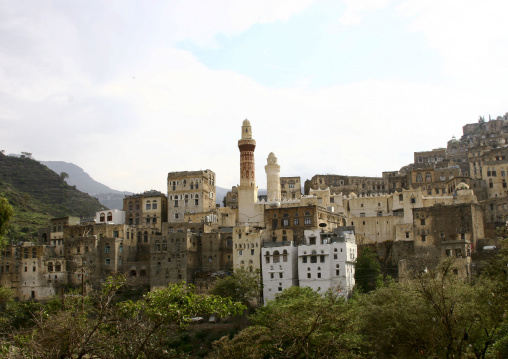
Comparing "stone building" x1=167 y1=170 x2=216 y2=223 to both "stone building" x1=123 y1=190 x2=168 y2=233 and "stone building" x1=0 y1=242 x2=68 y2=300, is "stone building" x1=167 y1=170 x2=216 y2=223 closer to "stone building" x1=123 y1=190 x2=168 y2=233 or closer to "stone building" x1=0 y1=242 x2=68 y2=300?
"stone building" x1=123 y1=190 x2=168 y2=233

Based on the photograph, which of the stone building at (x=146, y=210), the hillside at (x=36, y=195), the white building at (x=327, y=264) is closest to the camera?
the white building at (x=327, y=264)

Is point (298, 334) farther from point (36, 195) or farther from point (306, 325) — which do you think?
point (36, 195)

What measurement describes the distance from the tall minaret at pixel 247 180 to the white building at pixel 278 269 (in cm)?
1437

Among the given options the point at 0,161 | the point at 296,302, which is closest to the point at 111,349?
the point at 296,302

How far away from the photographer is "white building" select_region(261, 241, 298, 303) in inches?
2591

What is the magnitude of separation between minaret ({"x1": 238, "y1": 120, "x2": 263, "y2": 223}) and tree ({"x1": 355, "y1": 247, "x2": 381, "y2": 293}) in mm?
18865

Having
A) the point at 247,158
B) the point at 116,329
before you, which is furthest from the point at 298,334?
the point at 247,158

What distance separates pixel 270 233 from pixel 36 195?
72.8 meters

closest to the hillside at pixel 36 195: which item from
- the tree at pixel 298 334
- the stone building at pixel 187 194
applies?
the stone building at pixel 187 194

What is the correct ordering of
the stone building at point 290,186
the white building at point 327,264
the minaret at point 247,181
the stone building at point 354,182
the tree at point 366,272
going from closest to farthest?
the white building at point 327,264, the tree at point 366,272, the minaret at point 247,181, the stone building at point 290,186, the stone building at point 354,182

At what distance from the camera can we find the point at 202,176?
86.7 m

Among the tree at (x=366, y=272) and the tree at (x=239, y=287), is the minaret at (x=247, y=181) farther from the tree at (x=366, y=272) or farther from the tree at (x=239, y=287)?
the tree at (x=366, y=272)

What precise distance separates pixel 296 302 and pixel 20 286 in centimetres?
4236

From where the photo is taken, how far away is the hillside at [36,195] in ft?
353
